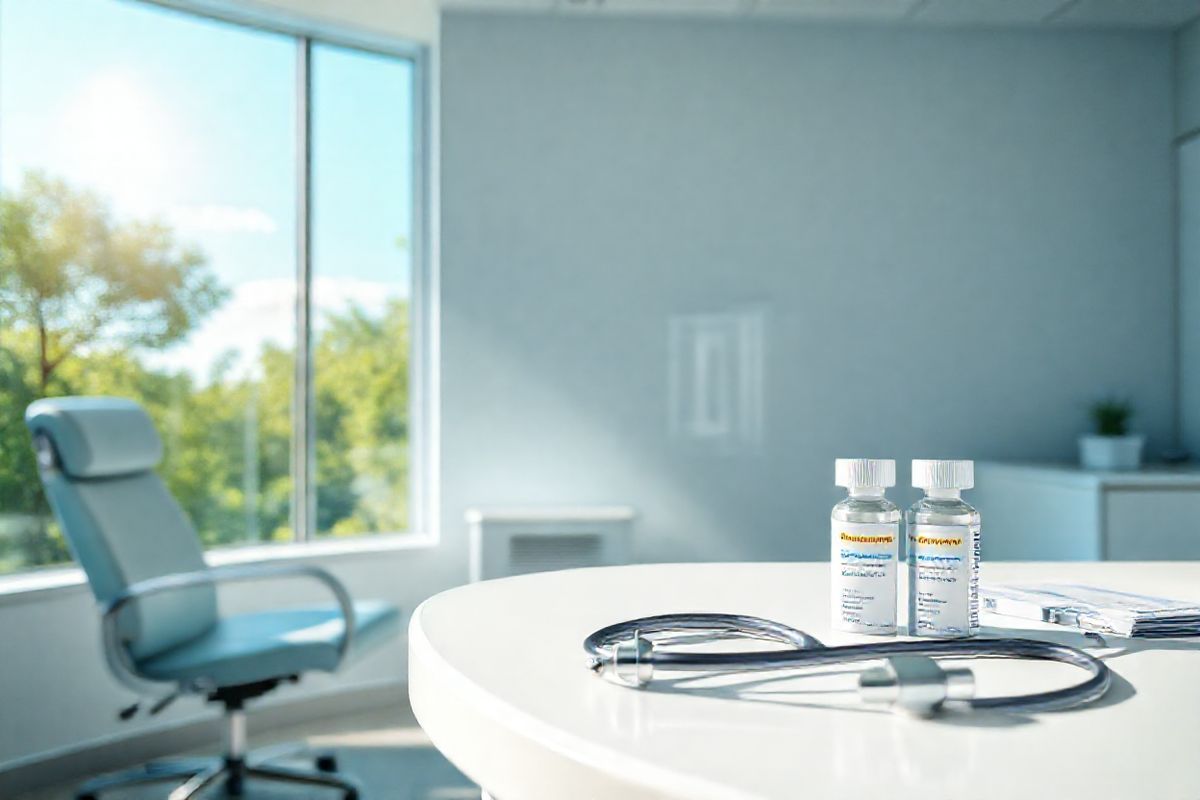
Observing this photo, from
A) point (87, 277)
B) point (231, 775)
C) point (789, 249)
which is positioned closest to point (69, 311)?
point (87, 277)

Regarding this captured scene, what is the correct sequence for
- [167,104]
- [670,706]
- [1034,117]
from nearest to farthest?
[670,706]
[167,104]
[1034,117]

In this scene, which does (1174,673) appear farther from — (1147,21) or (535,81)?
(1147,21)

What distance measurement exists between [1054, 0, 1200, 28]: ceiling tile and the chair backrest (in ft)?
12.7

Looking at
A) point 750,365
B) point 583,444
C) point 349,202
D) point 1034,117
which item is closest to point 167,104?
point 349,202

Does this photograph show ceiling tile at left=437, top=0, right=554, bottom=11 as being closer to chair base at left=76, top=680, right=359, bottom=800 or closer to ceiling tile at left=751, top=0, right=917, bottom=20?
ceiling tile at left=751, top=0, right=917, bottom=20

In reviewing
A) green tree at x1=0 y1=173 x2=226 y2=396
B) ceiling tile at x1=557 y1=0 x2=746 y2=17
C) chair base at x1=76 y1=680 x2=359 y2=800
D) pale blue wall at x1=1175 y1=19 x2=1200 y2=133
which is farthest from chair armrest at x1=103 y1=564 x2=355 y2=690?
pale blue wall at x1=1175 y1=19 x2=1200 y2=133

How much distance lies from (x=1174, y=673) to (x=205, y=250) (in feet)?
12.2

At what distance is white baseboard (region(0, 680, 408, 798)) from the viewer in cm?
329

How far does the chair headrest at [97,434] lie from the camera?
2812mm

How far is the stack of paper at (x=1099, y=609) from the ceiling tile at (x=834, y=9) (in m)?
3.47

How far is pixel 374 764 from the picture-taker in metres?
3.51

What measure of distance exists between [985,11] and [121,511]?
372cm

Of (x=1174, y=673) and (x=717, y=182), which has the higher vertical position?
(x=717, y=182)

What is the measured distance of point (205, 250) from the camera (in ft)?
13.1
